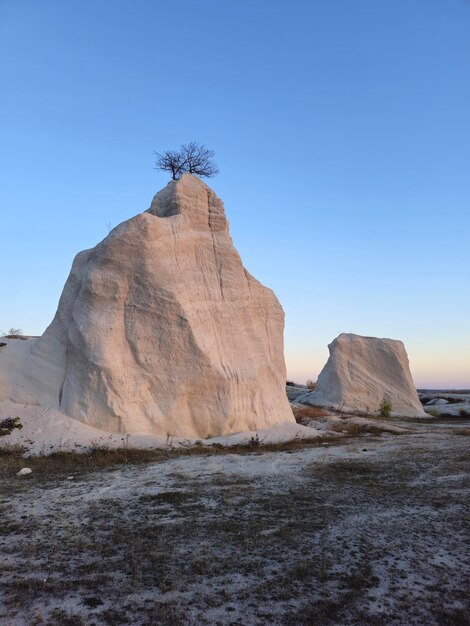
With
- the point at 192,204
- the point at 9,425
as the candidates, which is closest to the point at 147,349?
the point at 9,425

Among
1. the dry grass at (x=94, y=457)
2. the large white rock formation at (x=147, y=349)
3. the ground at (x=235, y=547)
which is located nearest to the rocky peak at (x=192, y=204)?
the large white rock formation at (x=147, y=349)

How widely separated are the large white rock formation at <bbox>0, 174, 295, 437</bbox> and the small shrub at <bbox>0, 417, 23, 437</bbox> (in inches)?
35.7

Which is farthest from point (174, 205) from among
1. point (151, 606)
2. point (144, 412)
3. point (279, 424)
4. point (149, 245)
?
point (151, 606)

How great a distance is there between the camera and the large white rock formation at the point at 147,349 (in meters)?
11.5

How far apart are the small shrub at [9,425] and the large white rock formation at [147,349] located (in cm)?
91

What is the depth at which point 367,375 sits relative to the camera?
27266mm

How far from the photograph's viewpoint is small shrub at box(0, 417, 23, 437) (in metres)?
10.3

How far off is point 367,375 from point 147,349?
18.3 m

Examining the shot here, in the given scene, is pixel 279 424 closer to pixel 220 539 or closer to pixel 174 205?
pixel 174 205

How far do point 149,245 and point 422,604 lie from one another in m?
10.4

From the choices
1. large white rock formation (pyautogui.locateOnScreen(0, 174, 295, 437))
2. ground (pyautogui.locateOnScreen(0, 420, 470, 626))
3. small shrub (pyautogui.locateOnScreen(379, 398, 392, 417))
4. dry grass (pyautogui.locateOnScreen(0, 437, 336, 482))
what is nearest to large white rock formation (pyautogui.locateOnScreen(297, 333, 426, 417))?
small shrub (pyautogui.locateOnScreen(379, 398, 392, 417))

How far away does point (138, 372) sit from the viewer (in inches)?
464

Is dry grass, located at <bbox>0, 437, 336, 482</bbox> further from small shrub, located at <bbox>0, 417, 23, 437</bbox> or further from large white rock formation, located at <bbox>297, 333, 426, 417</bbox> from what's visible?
large white rock formation, located at <bbox>297, 333, 426, 417</bbox>


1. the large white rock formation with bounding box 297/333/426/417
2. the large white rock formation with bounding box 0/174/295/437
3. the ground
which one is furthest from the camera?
the large white rock formation with bounding box 297/333/426/417
